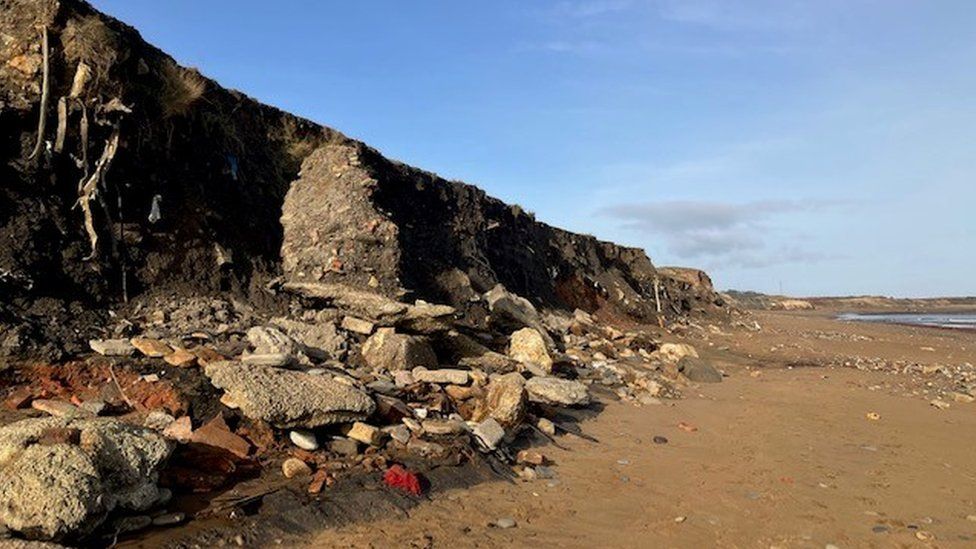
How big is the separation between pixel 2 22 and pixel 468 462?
7920 millimetres

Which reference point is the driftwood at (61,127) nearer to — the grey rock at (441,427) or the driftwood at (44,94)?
the driftwood at (44,94)

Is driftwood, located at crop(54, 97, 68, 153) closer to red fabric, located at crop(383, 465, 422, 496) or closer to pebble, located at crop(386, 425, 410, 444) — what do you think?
pebble, located at crop(386, 425, 410, 444)

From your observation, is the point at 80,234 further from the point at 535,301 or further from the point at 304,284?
the point at 535,301

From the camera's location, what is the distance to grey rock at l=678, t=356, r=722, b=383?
439 inches

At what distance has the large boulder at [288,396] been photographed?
4.99m

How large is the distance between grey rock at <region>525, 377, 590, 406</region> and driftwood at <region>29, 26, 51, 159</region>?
677cm

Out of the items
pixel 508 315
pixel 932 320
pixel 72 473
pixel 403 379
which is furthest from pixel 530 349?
pixel 932 320

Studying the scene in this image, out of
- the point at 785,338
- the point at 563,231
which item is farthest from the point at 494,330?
the point at 785,338

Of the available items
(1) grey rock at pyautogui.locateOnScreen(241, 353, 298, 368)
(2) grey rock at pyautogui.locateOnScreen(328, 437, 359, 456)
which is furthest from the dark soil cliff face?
(2) grey rock at pyautogui.locateOnScreen(328, 437, 359, 456)

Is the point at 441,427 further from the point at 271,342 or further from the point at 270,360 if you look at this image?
the point at 271,342

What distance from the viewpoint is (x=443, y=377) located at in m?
7.09

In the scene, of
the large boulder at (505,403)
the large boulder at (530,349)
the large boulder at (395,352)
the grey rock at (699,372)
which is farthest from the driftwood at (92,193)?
the grey rock at (699,372)

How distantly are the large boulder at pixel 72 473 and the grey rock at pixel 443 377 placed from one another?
328 cm

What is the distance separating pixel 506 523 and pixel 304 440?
188cm
